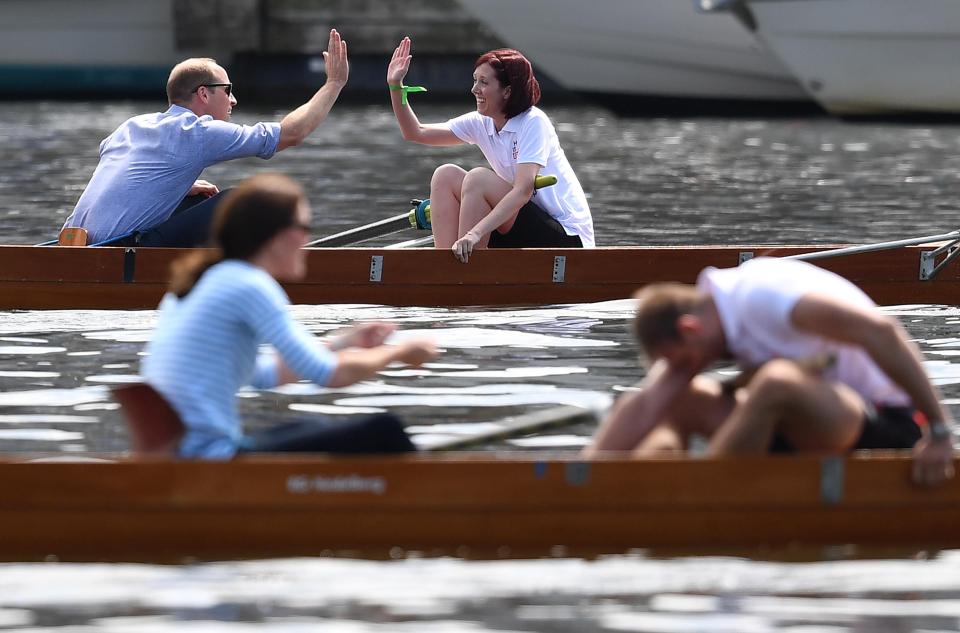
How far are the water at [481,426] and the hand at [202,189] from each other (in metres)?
0.80

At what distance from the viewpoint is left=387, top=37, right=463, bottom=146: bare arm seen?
11.6 m

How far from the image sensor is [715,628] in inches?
228

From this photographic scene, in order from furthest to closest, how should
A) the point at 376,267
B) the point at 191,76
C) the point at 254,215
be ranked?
1. the point at 376,267
2. the point at 191,76
3. the point at 254,215

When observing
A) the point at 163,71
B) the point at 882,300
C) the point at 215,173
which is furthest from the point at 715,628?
the point at 163,71

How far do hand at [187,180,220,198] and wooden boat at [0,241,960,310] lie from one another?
479 mm

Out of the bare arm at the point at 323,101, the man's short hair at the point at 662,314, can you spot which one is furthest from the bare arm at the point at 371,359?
the bare arm at the point at 323,101

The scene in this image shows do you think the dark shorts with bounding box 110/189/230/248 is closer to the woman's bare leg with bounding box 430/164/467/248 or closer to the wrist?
the woman's bare leg with bounding box 430/164/467/248

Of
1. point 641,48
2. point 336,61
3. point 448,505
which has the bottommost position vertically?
point 448,505

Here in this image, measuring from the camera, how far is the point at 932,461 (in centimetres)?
636

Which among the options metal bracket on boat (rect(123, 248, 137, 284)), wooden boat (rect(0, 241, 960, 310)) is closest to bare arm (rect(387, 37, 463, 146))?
wooden boat (rect(0, 241, 960, 310))

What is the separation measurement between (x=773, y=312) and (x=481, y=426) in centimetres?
259

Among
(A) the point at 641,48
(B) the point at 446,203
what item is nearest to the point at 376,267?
(B) the point at 446,203

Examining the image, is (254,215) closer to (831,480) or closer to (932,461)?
(831,480)

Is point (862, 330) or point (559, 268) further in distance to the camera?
point (559, 268)
